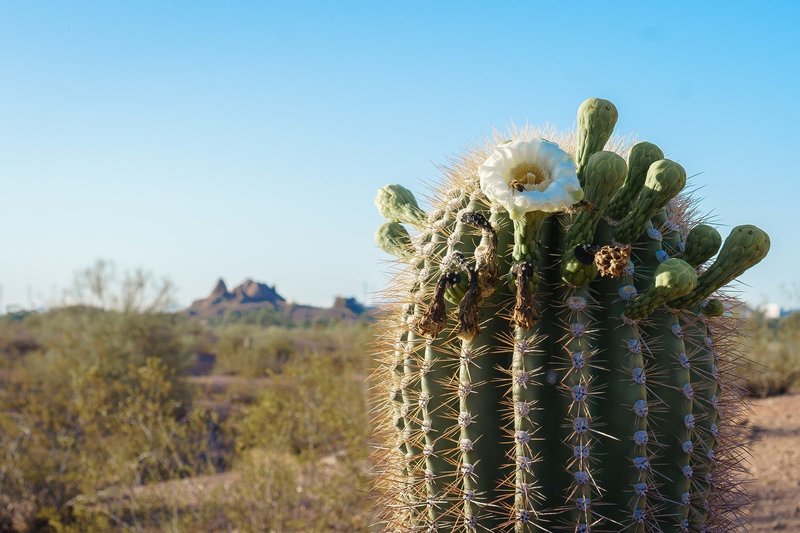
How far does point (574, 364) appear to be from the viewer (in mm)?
1918

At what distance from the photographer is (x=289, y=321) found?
34094mm

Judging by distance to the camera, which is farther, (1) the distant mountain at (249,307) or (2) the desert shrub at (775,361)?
(1) the distant mountain at (249,307)

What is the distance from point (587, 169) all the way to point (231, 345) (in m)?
23.5

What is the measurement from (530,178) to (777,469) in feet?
20.5

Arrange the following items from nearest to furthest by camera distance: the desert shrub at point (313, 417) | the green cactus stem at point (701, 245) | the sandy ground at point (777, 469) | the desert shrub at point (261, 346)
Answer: the green cactus stem at point (701, 245)
the sandy ground at point (777, 469)
the desert shrub at point (313, 417)
the desert shrub at point (261, 346)

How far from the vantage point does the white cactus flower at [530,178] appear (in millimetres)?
1891

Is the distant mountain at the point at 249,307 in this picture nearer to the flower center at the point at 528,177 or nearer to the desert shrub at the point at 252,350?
the desert shrub at the point at 252,350

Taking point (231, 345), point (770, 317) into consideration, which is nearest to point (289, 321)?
point (231, 345)

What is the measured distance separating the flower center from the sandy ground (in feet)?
8.45

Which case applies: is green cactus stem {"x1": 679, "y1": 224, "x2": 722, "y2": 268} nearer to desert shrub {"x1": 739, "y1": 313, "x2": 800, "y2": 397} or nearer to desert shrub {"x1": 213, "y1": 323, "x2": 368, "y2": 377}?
desert shrub {"x1": 739, "y1": 313, "x2": 800, "y2": 397}

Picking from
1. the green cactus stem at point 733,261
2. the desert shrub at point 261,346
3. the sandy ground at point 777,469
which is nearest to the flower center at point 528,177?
the green cactus stem at point 733,261

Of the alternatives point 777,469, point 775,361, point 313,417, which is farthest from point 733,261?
point 775,361

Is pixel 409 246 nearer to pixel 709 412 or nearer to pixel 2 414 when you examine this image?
pixel 709 412

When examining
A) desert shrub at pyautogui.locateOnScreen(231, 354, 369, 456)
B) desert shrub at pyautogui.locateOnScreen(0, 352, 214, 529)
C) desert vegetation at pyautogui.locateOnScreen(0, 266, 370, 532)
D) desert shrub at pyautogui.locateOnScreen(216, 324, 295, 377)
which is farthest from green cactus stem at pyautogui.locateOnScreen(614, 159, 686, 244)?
desert shrub at pyautogui.locateOnScreen(216, 324, 295, 377)
